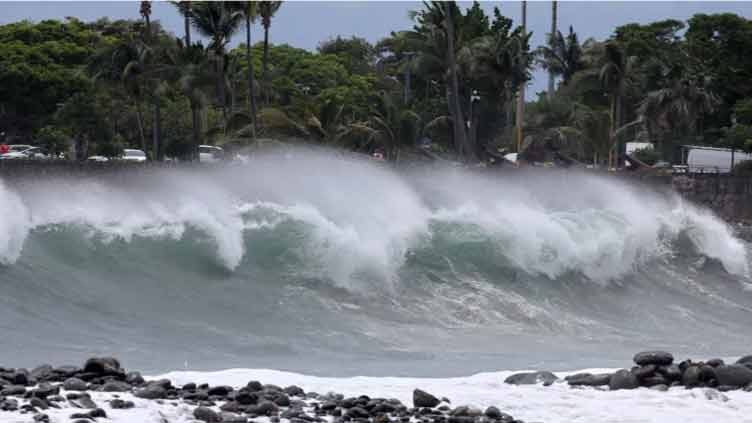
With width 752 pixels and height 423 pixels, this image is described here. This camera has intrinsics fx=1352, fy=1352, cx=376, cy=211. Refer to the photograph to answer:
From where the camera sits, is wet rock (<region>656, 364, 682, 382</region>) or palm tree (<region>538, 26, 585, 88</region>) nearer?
wet rock (<region>656, 364, 682, 382</region>)

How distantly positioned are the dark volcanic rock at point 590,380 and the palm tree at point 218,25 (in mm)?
34515

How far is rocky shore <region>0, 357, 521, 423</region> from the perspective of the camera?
36.1 ft

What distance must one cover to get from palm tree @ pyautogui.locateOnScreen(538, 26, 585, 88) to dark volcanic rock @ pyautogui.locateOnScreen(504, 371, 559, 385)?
62.4m

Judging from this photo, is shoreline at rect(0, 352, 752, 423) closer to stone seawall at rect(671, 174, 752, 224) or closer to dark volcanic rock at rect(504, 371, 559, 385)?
dark volcanic rock at rect(504, 371, 559, 385)

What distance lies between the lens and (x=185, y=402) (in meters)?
11.7

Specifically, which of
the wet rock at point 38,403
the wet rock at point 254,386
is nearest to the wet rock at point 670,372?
the wet rock at point 254,386

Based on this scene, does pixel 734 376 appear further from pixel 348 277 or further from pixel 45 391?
pixel 348 277

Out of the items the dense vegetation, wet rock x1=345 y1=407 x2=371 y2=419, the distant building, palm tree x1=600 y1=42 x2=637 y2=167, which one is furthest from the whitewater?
the distant building

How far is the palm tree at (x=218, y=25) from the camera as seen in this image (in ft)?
156

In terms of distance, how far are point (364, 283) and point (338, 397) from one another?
10.3 m

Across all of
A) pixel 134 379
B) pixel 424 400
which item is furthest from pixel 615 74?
pixel 134 379

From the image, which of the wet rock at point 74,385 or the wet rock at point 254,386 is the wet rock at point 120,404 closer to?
the wet rock at point 74,385

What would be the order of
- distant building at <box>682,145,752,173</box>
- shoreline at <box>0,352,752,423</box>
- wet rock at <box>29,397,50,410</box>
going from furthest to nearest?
distant building at <box>682,145,752,173</box>, shoreline at <box>0,352,752,423</box>, wet rock at <box>29,397,50,410</box>

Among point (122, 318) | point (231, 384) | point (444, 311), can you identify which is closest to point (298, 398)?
point (231, 384)
